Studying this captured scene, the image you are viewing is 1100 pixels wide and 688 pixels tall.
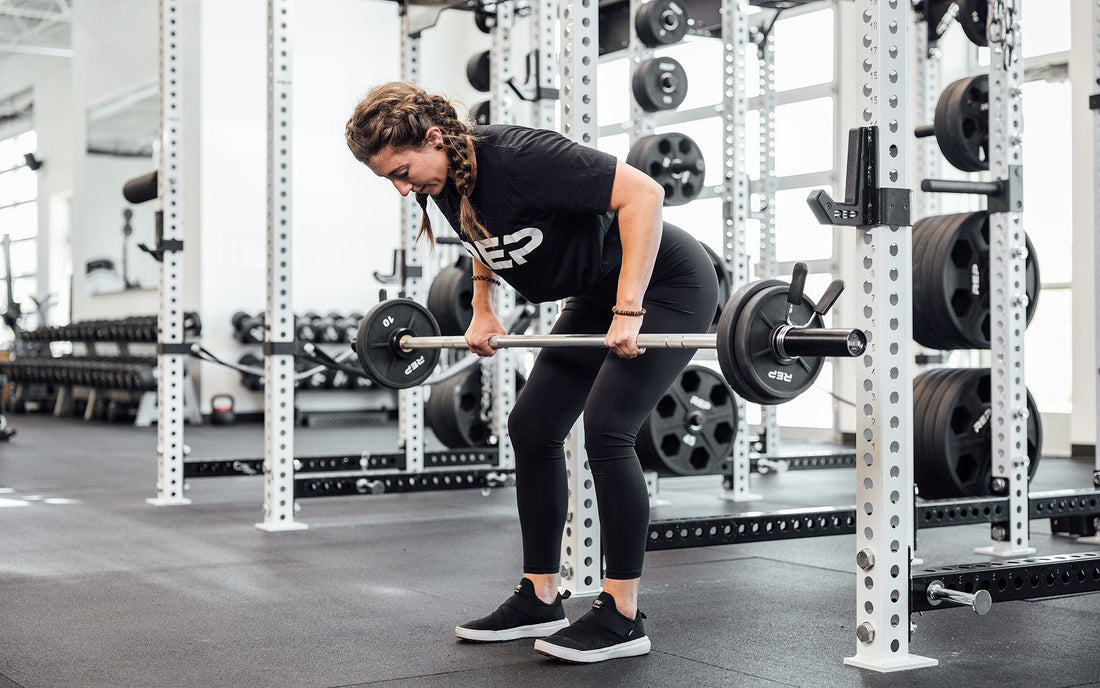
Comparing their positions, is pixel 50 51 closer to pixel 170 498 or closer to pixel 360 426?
pixel 360 426

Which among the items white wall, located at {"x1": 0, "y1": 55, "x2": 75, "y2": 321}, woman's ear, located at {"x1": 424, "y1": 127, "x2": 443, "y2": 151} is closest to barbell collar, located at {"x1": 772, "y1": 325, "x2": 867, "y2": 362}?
woman's ear, located at {"x1": 424, "y1": 127, "x2": 443, "y2": 151}

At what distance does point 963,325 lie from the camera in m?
3.21

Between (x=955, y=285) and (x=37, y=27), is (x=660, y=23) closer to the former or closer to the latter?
(x=955, y=285)

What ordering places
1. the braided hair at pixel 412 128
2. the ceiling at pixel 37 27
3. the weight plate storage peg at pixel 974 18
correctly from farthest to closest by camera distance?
the ceiling at pixel 37 27, the weight plate storage peg at pixel 974 18, the braided hair at pixel 412 128

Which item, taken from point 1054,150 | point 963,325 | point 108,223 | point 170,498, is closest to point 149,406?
point 108,223

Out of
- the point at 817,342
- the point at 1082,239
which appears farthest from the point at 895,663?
the point at 1082,239

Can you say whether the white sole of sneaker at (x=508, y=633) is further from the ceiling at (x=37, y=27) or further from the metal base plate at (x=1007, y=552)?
the ceiling at (x=37, y=27)

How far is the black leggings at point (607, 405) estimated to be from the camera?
2.02 m

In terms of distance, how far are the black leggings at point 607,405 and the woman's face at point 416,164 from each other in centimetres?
36

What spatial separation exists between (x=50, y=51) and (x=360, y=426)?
8.15 metres

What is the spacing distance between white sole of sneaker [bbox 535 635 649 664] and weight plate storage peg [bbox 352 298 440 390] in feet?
2.50

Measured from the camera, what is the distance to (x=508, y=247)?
1979mm

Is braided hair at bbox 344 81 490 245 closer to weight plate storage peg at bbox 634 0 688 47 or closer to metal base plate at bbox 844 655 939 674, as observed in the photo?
metal base plate at bbox 844 655 939 674

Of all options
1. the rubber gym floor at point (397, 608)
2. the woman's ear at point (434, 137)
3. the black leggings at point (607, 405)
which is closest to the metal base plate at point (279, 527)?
the rubber gym floor at point (397, 608)
